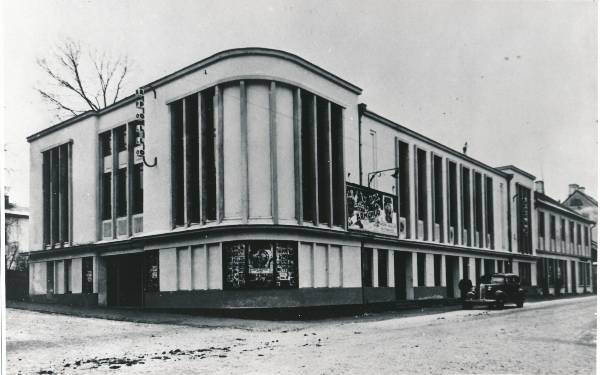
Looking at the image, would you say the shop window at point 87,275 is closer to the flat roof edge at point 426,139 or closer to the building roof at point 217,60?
the building roof at point 217,60

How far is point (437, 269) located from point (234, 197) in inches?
662

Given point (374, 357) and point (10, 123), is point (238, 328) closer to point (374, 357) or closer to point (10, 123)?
point (374, 357)

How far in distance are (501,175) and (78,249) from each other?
27.9m

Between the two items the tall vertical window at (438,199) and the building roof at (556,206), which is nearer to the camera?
the tall vertical window at (438,199)

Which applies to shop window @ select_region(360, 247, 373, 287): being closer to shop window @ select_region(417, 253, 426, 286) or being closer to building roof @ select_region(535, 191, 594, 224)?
shop window @ select_region(417, 253, 426, 286)

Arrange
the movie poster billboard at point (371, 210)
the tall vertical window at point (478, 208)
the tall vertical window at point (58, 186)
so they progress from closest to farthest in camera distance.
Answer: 1. the movie poster billboard at point (371, 210)
2. the tall vertical window at point (58, 186)
3. the tall vertical window at point (478, 208)

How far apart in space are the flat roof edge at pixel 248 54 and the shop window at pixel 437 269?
13068 mm

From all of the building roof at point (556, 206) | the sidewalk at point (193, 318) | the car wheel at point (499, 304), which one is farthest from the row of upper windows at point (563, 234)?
the sidewalk at point (193, 318)

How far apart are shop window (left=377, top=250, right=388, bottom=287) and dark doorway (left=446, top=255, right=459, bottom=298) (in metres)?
8.08

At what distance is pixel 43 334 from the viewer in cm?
1523

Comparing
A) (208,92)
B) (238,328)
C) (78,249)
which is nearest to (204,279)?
(238,328)

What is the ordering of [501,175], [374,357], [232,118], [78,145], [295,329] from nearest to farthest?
[374,357], [295,329], [232,118], [78,145], [501,175]

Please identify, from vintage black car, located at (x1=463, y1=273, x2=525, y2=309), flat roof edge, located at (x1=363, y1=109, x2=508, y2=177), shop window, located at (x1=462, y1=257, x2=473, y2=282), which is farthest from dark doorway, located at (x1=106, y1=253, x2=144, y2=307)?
shop window, located at (x1=462, y1=257, x2=473, y2=282)

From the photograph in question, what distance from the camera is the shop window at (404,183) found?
31.3 m
